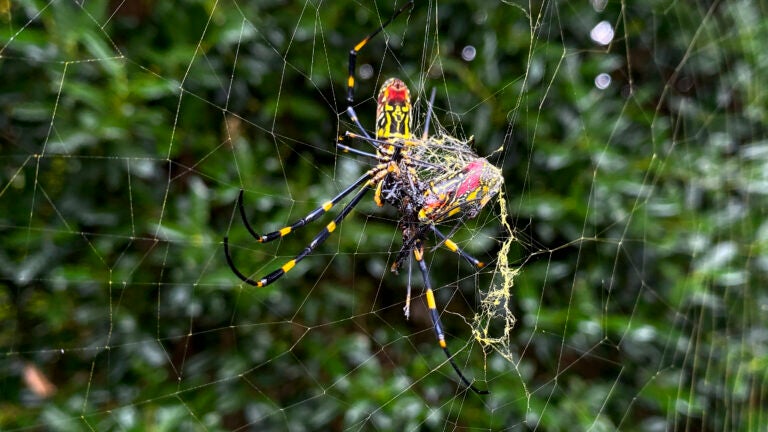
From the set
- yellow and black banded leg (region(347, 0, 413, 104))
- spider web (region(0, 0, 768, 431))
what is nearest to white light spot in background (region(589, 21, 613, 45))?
spider web (region(0, 0, 768, 431))

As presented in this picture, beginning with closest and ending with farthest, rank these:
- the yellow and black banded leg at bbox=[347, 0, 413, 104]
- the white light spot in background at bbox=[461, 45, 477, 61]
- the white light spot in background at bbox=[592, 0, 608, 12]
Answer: the yellow and black banded leg at bbox=[347, 0, 413, 104]
the white light spot in background at bbox=[461, 45, 477, 61]
the white light spot in background at bbox=[592, 0, 608, 12]

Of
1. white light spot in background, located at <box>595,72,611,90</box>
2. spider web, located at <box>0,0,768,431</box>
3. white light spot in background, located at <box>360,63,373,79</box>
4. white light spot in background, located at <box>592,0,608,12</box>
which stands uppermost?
white light spot in background, located at <box>592,0,608,12</box>

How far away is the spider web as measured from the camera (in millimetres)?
961

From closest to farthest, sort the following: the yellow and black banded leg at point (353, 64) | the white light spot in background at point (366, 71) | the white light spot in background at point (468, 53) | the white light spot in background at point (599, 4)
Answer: the yellow and black banded leg at point (353, 64)
the white light spot in background at point (366, 71)
the white light spot in background at point (468, 53)
the white light spot in background at point (599, 4)

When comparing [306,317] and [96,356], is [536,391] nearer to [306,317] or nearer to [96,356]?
[306,317]

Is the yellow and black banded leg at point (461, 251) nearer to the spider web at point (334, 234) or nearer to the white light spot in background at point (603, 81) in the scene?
the spider web at point (334, 234)

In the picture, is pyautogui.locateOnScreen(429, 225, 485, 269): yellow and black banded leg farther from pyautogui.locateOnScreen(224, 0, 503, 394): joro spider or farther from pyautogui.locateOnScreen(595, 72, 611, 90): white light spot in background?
pyautogui.locateOnScreen(595, 72, 611, 90): white light spot in background

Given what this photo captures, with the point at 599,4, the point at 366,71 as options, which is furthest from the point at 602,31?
the point at 366,71

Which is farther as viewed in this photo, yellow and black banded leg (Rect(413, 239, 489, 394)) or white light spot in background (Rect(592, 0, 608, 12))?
white light spot in background (Rect(592, 0, 608, 12))

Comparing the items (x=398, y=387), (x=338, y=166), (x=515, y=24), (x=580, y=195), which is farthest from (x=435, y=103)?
(x=398, y=387)

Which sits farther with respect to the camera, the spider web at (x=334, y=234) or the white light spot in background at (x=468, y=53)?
the white light spot in background at (x=468, y=53)

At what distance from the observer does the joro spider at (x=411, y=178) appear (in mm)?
805

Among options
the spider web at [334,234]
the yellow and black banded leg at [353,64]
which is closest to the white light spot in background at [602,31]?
the spider web at [334,234]

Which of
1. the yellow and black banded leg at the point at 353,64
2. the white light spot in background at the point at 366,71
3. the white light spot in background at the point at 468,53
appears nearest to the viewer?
the yellow and black banded leg at the point at 353,64
